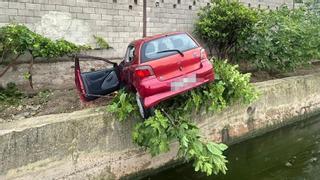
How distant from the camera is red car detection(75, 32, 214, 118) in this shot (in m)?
4.78

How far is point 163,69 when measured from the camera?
4.86 metres

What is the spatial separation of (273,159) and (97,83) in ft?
11.3

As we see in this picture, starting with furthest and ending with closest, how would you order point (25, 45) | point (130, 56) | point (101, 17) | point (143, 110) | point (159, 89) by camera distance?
point (101, 17) < point (25, 45) < point (130, 56) < point (143, 110) < point (159, 89)

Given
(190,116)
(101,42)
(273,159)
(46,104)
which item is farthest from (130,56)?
(273,159)

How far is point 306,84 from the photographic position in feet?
28.5

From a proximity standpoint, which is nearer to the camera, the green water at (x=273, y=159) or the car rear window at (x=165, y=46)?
the car rear window at (x=165, y=46)

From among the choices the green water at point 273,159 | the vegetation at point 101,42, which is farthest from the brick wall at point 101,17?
the green water at point 273,159

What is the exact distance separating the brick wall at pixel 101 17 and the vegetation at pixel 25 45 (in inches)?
12.8

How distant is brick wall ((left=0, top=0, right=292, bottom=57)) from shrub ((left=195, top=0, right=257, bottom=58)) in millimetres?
311

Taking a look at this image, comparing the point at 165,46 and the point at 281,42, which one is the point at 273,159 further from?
the point at 281,42

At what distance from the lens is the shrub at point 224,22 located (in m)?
8.66

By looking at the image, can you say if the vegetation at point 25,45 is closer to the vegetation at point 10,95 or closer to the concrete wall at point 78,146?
the vegetation at point 10,95

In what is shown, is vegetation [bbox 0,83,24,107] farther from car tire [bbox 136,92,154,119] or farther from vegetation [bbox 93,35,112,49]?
car tire [bbox 136,92,154,119]

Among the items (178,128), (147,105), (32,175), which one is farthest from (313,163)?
(32,175)
